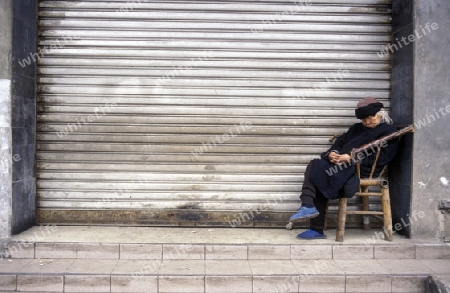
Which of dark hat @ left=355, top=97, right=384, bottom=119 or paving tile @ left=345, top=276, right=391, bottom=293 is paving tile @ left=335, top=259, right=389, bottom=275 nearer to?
paving tile @ left=345, top=276, right=391, bottom=293

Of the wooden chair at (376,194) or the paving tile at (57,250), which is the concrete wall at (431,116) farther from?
the paving tile at (57,250)

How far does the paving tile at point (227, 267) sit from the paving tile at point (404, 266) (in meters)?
1.54

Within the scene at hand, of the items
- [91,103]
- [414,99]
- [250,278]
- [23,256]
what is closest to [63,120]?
[91,103]

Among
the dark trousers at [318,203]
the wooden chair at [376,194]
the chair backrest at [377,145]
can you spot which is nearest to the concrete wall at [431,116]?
the chair backrest at [377,145]

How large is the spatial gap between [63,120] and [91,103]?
44 centimetres

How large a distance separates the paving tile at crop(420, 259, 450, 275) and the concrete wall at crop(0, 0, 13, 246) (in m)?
4.89

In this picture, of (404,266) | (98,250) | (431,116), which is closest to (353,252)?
(404,266)

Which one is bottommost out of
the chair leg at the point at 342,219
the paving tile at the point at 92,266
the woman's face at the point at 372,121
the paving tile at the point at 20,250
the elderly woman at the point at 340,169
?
the paving tile at the point at 92,266

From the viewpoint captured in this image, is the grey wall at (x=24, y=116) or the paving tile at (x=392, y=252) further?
the grey wall at (x=24, y=116)

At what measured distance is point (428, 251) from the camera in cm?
520

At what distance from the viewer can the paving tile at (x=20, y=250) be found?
507 centimetres

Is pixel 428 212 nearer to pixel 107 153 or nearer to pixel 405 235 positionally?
pixel 405 235

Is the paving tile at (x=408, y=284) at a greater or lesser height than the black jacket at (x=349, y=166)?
lesser

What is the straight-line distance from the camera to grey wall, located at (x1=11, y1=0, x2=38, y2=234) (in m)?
5.36
